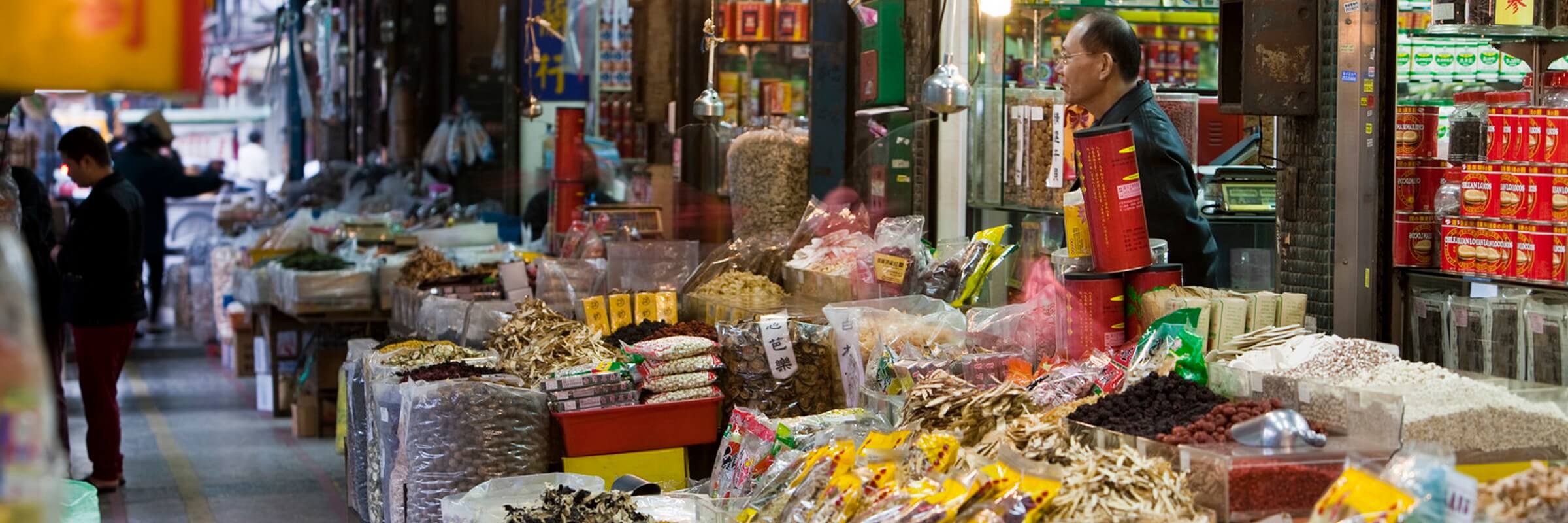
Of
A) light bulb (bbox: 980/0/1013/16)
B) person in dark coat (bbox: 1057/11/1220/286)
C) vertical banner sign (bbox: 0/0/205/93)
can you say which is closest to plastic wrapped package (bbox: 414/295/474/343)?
light bulb (bbox: 980/0/1013/16)

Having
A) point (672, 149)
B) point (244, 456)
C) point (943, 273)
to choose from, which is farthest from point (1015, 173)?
point (244, 456)

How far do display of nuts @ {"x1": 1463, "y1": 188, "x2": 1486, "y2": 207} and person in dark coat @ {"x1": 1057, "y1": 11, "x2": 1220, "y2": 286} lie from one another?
0.77 m

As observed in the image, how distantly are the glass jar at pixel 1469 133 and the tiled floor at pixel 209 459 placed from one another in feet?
10.8

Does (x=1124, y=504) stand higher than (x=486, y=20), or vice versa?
(x=486, y=20)

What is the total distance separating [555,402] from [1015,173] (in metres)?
2.31

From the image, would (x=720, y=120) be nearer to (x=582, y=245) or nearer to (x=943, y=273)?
(x=582, y=245)

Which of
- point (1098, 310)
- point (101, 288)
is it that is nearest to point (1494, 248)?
point (1098, 310)

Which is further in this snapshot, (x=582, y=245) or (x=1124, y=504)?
(x=582, y=245)

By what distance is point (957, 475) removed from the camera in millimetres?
2523

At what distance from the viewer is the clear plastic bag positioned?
4.52 m

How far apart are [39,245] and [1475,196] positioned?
19.2ft

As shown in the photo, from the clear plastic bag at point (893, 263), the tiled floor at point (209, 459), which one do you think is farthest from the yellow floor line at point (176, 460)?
the clear plastic bag at point (893, 263)

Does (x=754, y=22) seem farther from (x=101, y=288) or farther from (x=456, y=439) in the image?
(x=456, y=439)

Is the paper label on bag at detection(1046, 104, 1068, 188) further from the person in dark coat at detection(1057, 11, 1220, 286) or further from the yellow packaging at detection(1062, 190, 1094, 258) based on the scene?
the yellow packaging at detection(1062, 190, 1094, 258)
